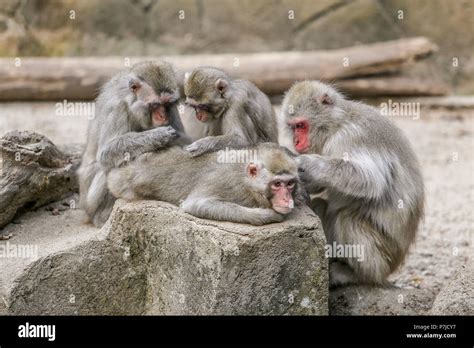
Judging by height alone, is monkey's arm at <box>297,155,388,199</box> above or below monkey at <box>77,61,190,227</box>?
below

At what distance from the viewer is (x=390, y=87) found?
17.2m

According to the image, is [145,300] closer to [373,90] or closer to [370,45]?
[373,90]

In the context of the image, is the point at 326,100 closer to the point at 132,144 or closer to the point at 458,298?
the point at 132,144

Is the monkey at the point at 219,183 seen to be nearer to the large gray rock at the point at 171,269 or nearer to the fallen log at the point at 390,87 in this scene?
the large gray rock at the point at 171,269

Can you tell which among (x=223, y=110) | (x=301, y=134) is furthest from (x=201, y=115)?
(x=301, y=134)

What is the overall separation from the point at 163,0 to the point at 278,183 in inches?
538

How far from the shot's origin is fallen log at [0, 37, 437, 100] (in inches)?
641

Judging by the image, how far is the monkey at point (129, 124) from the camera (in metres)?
8.02

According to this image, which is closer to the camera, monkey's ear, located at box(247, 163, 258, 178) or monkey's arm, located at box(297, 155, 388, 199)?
monkey's ear, located at box(247, 163, 258, 178)

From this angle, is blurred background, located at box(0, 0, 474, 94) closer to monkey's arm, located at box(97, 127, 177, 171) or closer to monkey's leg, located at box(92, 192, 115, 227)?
monkey's leg, located at box(92, 192, 115, 227)

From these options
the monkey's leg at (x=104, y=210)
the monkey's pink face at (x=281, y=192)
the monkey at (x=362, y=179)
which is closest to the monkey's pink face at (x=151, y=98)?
the monkey's leg at (x=104, y=210)

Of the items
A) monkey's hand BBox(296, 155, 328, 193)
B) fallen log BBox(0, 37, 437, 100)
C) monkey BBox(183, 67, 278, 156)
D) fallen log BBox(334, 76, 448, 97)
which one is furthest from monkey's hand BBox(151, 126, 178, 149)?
fallen log BBox(334, 76, 448, 97)

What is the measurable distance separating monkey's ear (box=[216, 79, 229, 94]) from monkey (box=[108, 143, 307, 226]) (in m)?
0.77

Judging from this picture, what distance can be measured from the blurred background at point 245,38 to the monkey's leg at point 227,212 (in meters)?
8.90
